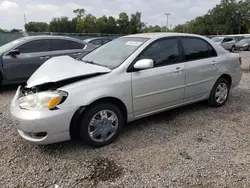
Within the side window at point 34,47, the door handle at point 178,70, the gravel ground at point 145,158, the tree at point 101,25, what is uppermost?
the tree at point 101,25

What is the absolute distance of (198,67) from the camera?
3.96 meters

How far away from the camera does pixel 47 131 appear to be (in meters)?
2.68

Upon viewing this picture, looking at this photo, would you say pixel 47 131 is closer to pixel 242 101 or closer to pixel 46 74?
pixel 46 74

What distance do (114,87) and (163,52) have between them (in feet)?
3.74

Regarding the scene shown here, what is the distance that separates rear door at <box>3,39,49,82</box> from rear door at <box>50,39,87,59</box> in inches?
7.1

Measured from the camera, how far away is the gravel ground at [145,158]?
96.7 inches

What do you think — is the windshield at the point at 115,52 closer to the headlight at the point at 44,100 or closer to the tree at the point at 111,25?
the headlight at the point at 44,100

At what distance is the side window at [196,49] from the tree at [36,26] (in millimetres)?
66956

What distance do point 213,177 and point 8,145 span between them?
266cm

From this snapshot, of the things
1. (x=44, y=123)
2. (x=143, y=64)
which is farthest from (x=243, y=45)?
(x=44, y=123)

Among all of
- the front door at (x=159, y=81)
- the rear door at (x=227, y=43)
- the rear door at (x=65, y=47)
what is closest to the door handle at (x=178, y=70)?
the front door at (x=159, y=81)

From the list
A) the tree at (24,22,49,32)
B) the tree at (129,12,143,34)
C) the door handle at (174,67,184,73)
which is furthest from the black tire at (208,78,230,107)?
the tree at (24,22,49,32)

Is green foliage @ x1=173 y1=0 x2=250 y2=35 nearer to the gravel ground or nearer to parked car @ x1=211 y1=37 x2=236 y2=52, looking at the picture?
parked car @ x1=211 y1=37 x2=236 y2=52

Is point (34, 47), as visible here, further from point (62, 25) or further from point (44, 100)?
point (62, 25)
